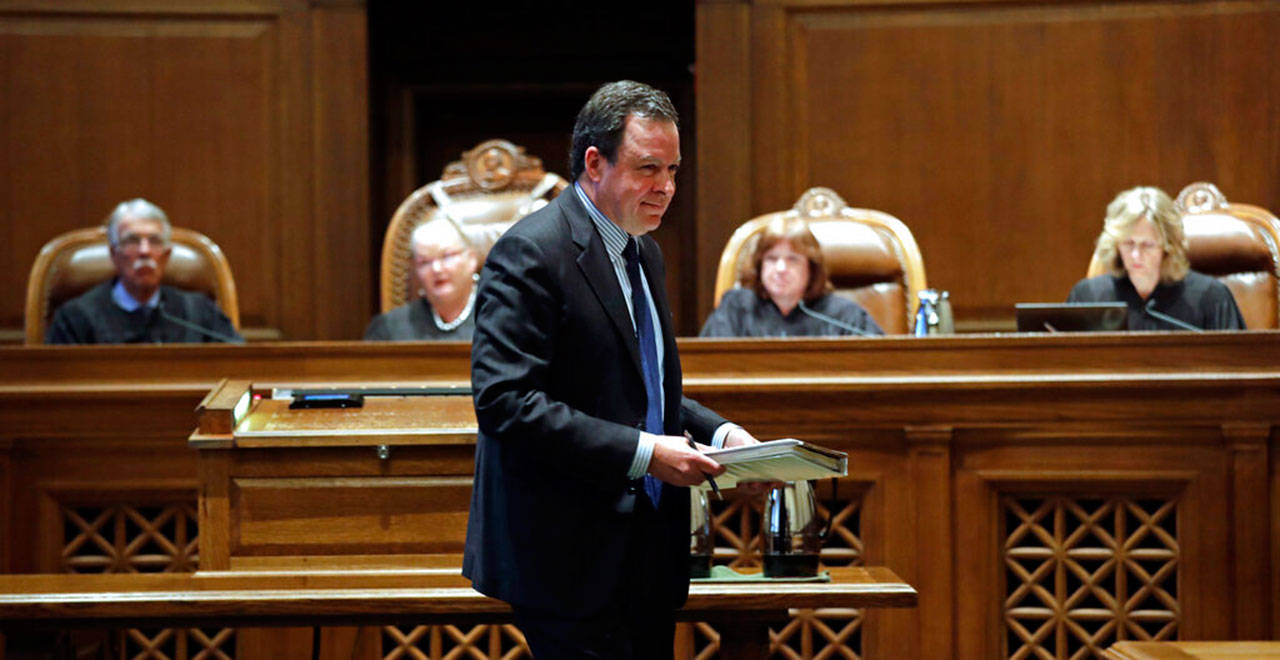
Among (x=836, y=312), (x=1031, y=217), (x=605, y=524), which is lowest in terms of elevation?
(x=605, y=524)

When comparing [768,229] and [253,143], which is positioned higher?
[253,143]

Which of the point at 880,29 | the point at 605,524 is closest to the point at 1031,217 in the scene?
the point at 880,29

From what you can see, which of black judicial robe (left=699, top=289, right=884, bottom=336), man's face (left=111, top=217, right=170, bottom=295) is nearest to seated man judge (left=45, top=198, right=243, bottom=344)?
man's face (left=111, top=217, right=170, bottom=295)

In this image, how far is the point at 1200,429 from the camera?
9.20 ft

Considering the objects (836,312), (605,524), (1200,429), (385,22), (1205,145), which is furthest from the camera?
(385,22)

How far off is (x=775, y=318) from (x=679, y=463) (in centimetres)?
221

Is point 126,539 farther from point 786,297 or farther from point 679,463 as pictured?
point 786,297

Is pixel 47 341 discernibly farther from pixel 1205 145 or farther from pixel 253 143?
pixel 1205 145


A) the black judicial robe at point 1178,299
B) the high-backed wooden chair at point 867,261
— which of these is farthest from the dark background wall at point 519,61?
the black judicial robe at point 1178,299

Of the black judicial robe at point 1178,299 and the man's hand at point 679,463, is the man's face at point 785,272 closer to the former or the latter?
the black judicial robe at point 1178,299

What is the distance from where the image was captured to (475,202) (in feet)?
14.0

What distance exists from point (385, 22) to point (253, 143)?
0.93 m

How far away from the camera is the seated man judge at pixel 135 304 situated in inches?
158

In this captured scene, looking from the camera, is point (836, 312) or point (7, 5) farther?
point (7, 5)
